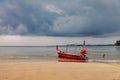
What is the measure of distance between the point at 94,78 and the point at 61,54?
30736 mm

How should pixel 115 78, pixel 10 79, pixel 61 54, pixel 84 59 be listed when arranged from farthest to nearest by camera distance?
pixel 61 54 → pixel 84 59 → pixel 115 78 → pixel 10 79

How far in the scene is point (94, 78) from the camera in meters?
13.1

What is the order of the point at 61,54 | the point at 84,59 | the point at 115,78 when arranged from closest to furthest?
the point at 115,78
the point at 84,59
the point at 61,54

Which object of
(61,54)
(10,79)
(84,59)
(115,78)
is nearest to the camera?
(10,79)

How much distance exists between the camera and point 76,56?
132ft

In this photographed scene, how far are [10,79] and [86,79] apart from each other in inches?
147

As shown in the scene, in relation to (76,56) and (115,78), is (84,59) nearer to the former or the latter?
(76,56)

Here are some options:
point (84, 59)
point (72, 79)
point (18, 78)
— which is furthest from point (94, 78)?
point (84, 59)

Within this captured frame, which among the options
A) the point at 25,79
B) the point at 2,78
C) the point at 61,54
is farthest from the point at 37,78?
the point at 61,54

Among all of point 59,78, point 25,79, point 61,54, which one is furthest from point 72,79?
point 61,54

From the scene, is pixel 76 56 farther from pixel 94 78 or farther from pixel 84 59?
pixel 94 78

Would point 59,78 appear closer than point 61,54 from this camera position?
Yes

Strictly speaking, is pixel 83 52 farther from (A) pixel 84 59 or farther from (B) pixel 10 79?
(B) pixel 10 79

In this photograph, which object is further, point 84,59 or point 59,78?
point 84,59
